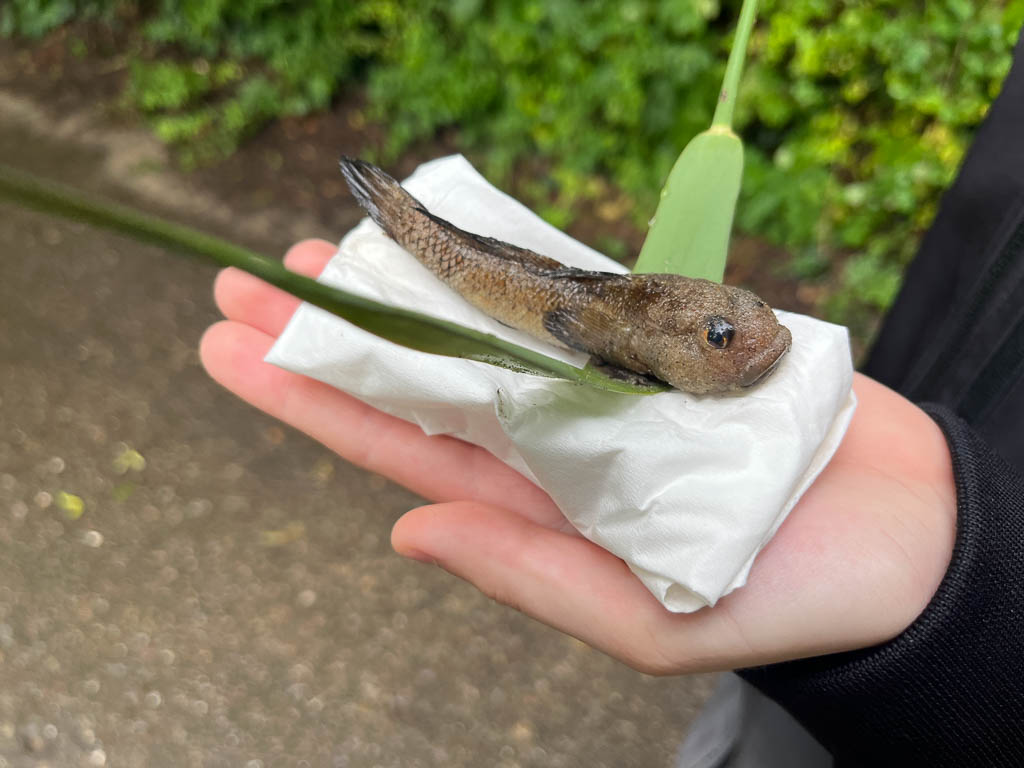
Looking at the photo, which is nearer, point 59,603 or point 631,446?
point 631,446

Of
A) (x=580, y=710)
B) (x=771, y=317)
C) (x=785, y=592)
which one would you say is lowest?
(x=580, y=710)

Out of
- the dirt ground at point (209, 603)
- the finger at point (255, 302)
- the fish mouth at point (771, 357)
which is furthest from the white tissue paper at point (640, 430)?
the dirt ground at point (209, 603)

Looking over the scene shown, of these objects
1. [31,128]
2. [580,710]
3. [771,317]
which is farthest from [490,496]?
[31,128]

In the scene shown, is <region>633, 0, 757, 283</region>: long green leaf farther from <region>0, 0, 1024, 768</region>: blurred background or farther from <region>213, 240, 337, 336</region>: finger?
<region>0, 0, 1024, 768</region>: blurred background

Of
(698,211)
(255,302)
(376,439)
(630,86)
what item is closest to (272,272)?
(376,439)

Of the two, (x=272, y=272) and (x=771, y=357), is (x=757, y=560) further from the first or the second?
(x=272, y=272)

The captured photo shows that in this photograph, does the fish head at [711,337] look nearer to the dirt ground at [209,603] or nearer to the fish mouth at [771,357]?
the fish mouth at [771,357]

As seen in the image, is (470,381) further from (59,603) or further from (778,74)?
(778,74)
